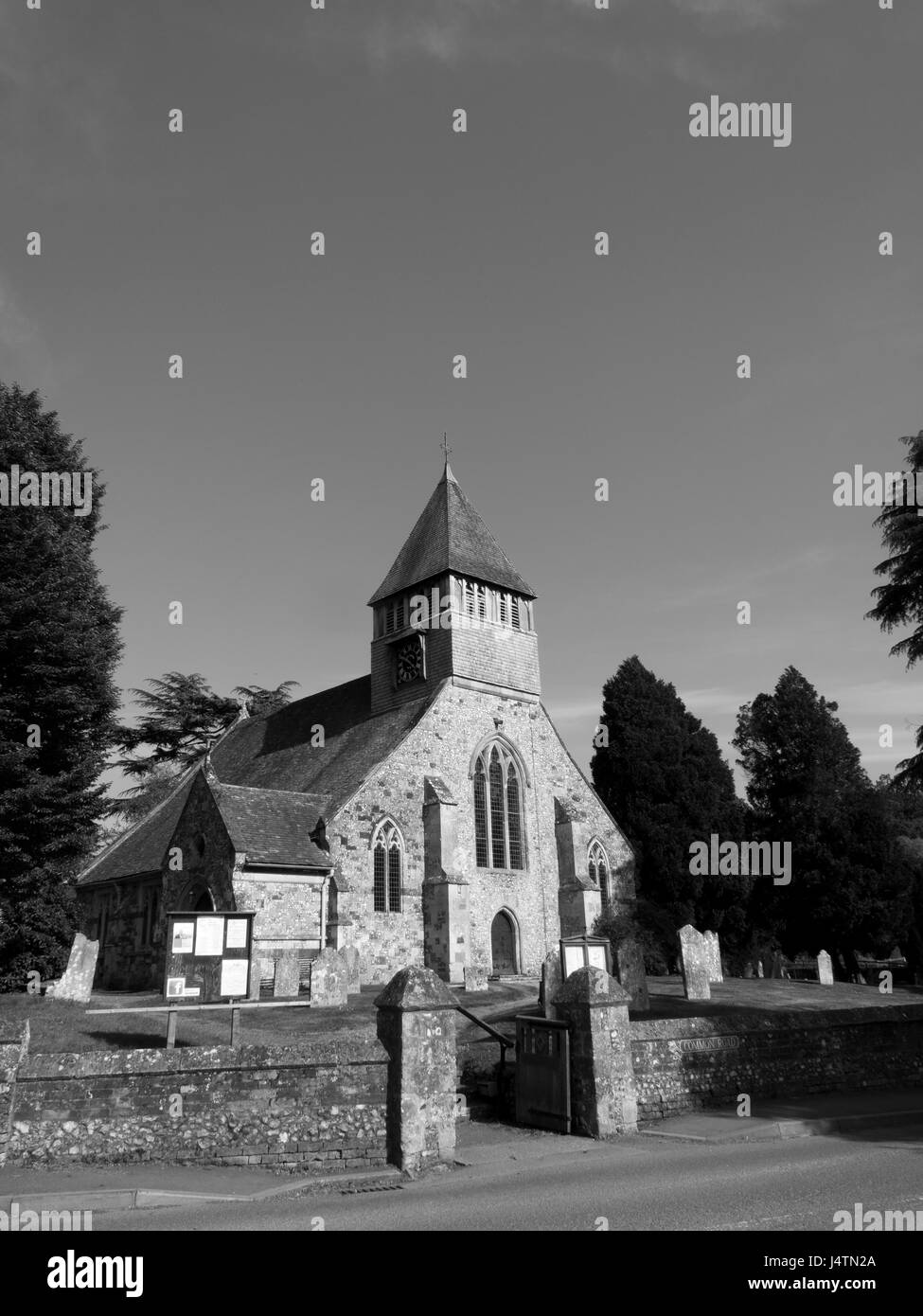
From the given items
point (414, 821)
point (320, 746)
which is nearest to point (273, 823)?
point (414, 821)

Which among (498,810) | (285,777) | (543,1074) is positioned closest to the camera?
(543,1074)

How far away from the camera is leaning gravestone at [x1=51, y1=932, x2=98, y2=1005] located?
2142 centimetres

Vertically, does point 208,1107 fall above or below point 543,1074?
above

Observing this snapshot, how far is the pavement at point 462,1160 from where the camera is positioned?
8219mm

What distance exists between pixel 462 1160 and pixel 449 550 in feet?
79.6

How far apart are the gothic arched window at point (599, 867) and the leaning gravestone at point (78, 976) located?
16737 millimetres

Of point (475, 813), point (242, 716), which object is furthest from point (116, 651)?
point (242, 716)

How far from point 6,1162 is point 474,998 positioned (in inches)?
564

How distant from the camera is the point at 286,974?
21047mm
